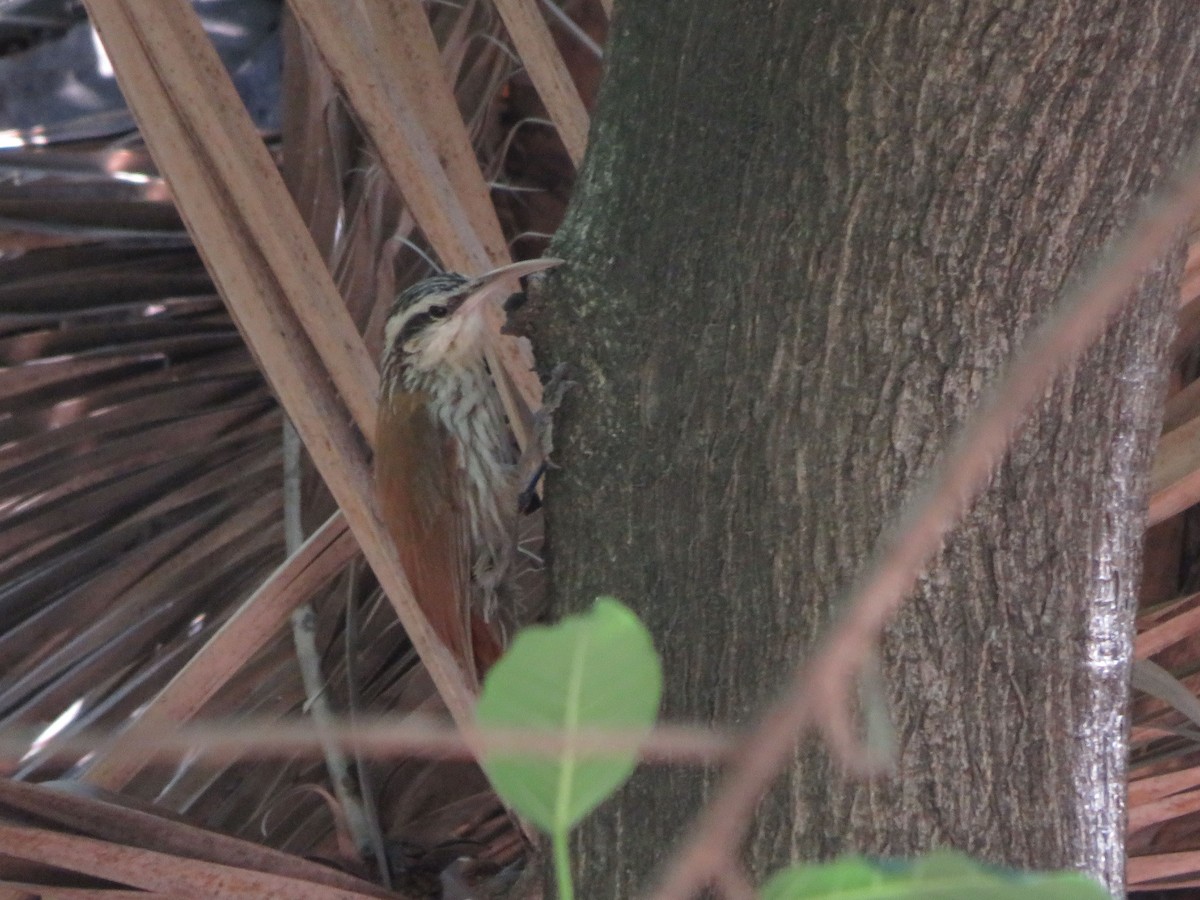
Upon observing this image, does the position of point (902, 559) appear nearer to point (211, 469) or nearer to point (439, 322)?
point (439, 322)

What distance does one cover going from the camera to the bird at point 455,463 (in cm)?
235

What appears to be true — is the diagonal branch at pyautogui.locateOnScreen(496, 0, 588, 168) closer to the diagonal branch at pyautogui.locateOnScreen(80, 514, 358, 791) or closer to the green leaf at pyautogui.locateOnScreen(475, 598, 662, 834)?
the diagonal branch at pyautogui.locateOnScreen(80, 514, 358, 791)

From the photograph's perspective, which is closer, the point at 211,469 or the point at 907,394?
the point at 907,394

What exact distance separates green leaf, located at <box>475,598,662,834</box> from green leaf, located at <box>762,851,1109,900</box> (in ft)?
0.20

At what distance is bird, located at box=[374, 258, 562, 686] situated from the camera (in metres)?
2.35

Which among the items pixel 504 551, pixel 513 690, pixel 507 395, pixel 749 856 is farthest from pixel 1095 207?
pixel 504 551

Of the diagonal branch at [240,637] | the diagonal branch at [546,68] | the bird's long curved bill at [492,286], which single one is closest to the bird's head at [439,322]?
the bird's long curved bill at [492,286]

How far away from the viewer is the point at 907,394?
122 centimetres

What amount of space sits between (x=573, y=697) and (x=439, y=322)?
215 centimetres

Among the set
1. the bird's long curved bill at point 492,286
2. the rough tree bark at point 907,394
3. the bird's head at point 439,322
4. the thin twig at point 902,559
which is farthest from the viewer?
the bird's head at point 439,322

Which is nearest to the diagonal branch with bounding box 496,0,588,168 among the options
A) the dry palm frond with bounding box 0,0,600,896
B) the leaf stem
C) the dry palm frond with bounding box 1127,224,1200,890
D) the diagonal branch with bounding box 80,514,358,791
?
the dry palm frond with bounding box 0,0,600,896

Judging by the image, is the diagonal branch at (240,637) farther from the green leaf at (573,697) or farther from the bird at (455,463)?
the green leaf at (573,697)

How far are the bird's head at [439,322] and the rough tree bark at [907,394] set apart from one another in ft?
3.23

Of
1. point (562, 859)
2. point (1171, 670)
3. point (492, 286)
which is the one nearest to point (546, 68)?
point (492, 286)
